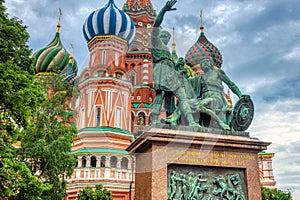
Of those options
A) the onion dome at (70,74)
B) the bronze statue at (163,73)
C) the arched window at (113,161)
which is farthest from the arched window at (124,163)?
the bronze statue at (163,73)

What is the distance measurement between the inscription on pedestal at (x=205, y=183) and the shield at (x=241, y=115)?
1222mm

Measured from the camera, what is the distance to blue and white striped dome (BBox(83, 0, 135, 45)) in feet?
95.3

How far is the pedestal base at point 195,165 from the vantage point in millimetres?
7355

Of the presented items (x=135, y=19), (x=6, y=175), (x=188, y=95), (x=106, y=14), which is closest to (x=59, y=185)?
(x=6, y=175)

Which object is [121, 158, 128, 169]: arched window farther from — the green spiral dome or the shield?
the green spiral dome

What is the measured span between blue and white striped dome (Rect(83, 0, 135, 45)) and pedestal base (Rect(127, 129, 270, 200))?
22340 mm

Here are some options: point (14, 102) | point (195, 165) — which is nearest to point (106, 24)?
point (14, 102)

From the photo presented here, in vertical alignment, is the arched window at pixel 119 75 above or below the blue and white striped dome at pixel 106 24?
below

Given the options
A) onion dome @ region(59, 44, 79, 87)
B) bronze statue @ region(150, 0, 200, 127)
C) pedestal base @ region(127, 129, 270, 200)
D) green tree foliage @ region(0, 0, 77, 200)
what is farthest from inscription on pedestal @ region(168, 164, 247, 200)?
onion dome @ region(59, 44, 79, 87)

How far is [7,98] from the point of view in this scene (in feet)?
30.3

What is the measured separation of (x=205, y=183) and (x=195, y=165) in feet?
1.54

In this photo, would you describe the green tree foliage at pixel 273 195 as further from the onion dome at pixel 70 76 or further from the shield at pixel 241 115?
the shield at pixel 241 115

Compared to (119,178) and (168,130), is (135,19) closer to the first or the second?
(119,178)

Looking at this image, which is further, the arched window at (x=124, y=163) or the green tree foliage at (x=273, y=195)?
the green tree foliage at (x=273, y=195)
